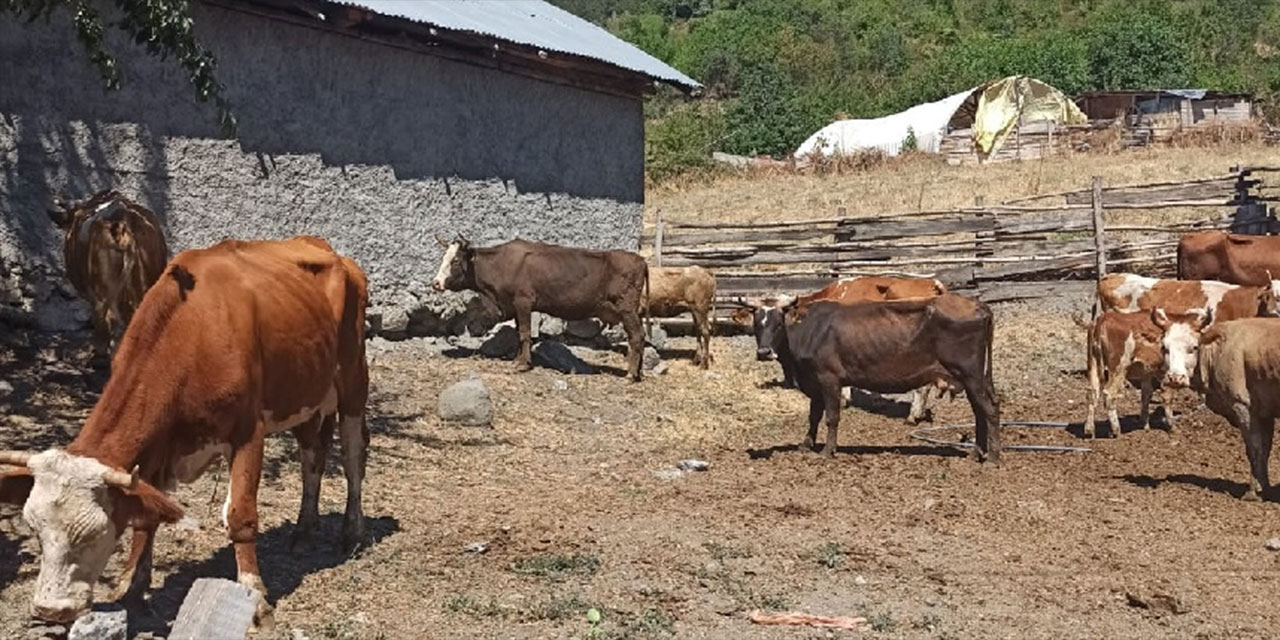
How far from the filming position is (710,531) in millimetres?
8930

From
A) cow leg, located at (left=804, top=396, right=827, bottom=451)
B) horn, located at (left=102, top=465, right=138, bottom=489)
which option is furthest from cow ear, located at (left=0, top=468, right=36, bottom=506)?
cow leg, located at (left=804, top=396, right=827, bottom=451)

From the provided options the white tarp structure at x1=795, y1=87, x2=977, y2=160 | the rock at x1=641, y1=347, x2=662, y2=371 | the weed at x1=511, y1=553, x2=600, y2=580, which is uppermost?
the white tarp structure at x1=795, y1=87, x2=977, y2=160

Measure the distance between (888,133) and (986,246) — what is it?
23.7 meters

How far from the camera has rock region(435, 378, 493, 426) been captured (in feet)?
41.8

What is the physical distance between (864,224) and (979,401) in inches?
425

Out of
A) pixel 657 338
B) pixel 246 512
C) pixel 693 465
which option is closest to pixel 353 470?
pixel 246 512

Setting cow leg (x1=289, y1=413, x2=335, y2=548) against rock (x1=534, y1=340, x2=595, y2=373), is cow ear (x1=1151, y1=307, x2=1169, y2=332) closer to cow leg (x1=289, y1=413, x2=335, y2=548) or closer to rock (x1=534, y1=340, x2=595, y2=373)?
rock (x1=534, y1=340, x2=595, y2=373)

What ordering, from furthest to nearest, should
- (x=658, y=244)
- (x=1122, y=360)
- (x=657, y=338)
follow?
(x=658, y=244), (x=657, y=338), (x=1122, y=360)

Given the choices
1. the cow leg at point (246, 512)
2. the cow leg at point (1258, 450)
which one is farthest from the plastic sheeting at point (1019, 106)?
the cow leg at point (246, 512)

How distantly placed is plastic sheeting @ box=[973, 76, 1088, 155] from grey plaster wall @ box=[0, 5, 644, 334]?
88.2ft

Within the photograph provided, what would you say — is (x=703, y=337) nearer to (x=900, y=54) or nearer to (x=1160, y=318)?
(x=1160, y=318)

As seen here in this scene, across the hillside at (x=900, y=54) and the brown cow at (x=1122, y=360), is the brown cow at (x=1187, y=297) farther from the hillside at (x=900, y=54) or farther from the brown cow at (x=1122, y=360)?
the hillside at (x=900, y=54)

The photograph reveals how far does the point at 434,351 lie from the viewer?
54.0ft

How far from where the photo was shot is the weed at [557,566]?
309 inches
